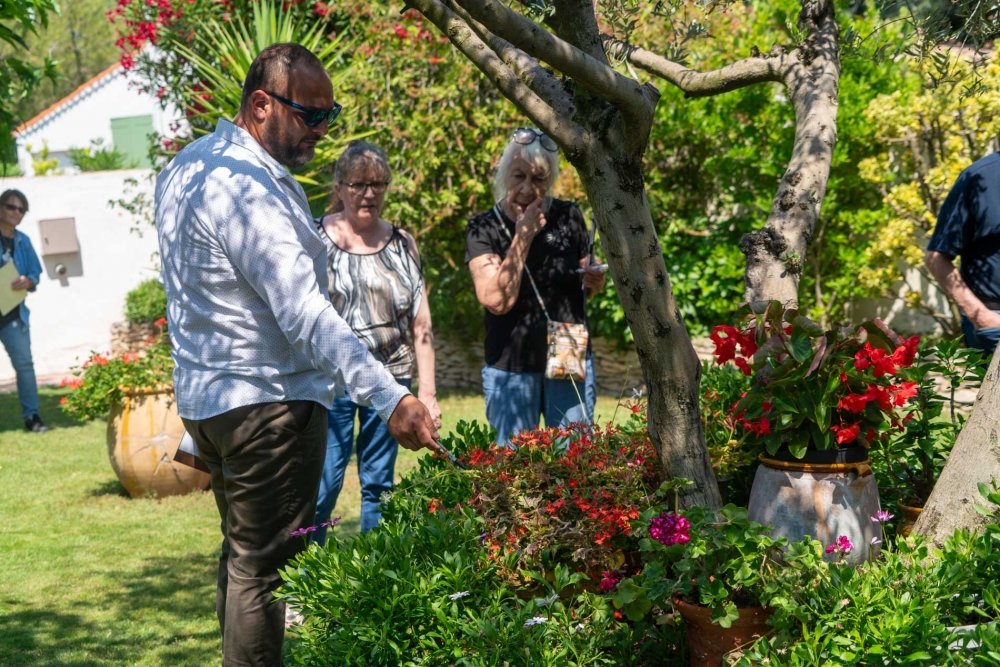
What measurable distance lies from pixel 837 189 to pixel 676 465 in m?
7.18

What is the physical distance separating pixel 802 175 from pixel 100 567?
4.02 metres

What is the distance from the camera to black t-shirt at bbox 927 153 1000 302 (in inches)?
160

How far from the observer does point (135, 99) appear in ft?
105

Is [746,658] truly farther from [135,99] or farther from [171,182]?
[135,99]

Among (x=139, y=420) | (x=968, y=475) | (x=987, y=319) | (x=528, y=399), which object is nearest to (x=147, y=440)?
(x=139, y=420)

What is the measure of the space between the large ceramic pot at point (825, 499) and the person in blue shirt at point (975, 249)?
164 centimetres

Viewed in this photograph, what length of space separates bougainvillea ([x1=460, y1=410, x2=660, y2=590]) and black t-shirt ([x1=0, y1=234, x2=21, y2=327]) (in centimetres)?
727

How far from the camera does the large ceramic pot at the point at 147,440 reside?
20.7 ft

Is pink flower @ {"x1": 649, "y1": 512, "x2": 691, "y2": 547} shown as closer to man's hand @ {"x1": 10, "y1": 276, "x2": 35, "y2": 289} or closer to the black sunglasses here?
the black sunglasses

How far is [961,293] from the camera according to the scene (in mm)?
4133

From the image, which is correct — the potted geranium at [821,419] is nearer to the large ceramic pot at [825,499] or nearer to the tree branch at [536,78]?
the large ceramic pot at [825,499]

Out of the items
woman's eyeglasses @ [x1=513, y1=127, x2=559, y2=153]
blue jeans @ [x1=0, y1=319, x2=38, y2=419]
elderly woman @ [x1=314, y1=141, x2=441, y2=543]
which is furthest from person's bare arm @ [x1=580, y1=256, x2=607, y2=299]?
blue jeans @ [x1=0, y1=319, x2=38, y2=419]

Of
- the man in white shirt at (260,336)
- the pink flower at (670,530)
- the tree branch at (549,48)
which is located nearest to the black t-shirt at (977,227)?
the tree branch at (549,48)

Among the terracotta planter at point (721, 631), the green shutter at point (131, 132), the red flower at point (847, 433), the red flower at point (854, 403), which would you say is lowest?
the terracotta planter at point (721, 631)
